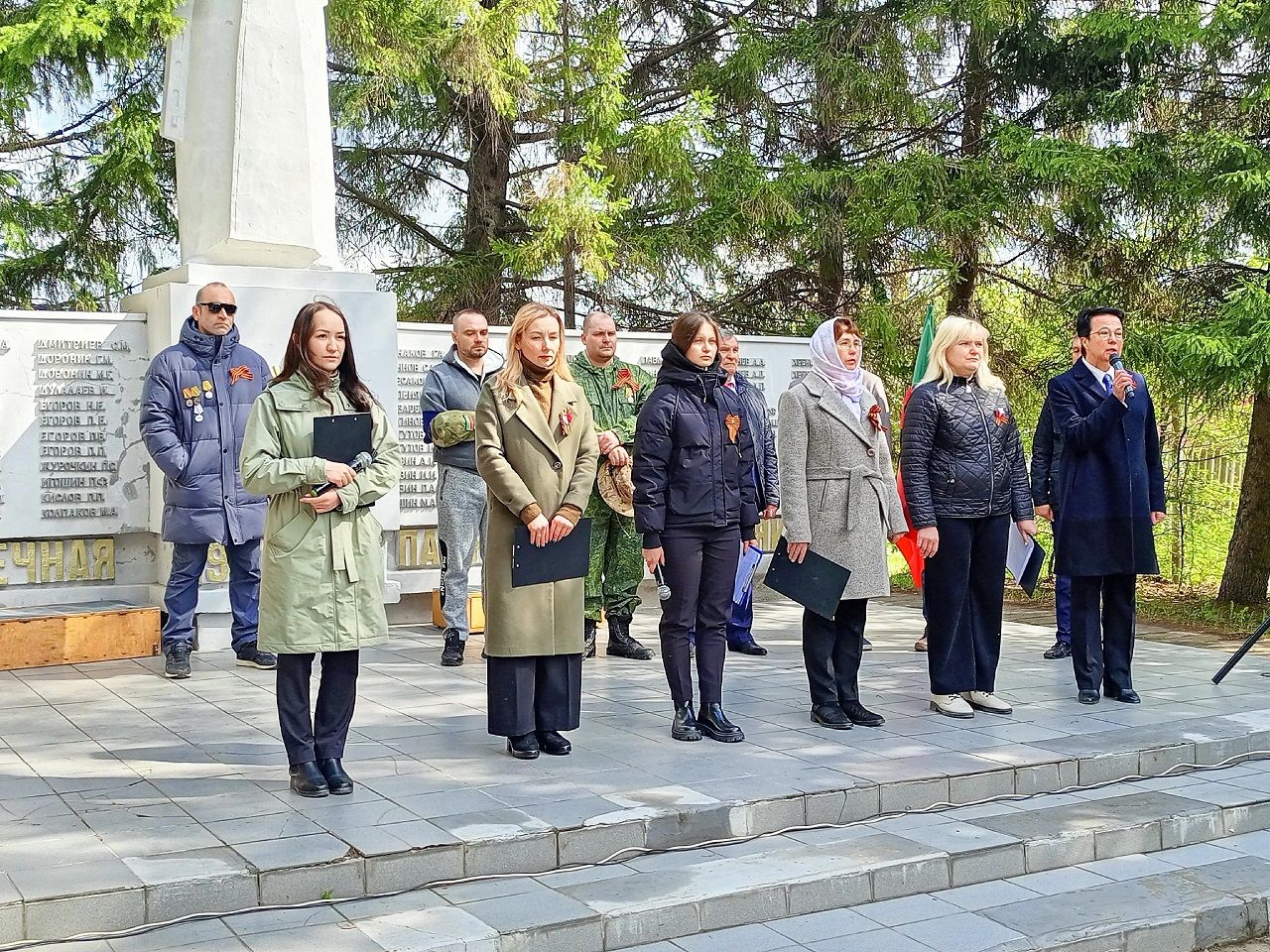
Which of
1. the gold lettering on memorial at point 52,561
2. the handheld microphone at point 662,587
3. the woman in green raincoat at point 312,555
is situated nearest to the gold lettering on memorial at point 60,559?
the gold lettering on memorial at point 52,561

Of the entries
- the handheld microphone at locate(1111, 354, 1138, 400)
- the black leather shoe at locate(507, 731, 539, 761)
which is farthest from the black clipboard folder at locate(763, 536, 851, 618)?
Result: the handheld microphone at locate(1111, 354, 1138, 400)

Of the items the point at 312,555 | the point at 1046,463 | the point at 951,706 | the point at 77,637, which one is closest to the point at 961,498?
the point at 951,706

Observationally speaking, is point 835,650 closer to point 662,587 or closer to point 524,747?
point 662,587

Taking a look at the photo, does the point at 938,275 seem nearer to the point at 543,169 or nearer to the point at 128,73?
the point at 543,169

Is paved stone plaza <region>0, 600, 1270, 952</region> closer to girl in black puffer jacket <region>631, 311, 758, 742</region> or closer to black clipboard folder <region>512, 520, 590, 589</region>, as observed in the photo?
girl in black puffer jacket <region>631, 311, 758, 742</region>

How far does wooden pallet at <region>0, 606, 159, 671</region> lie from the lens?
26.2 ft

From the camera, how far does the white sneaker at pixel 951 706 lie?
22.6ft

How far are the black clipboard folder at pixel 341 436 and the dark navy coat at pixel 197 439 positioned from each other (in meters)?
2.54

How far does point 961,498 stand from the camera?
6.70 metres

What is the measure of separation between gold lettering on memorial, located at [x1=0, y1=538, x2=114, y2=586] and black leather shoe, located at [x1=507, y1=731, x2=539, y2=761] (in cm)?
418

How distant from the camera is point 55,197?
15.3m

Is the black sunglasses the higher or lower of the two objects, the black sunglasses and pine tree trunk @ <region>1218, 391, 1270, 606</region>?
the higher

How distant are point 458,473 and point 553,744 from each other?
2808 millimetres

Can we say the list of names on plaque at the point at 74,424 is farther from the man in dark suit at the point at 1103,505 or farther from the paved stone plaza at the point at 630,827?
the man in dark suit at the point at 1103,505
